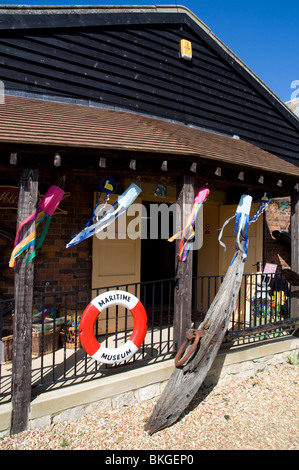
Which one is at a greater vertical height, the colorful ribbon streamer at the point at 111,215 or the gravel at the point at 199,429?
the colorful ribbon streamer at the point at 111,215

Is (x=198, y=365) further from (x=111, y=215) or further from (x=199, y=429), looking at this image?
(x=111, y=215)

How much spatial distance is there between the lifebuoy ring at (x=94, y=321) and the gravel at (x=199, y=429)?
2.05 ft

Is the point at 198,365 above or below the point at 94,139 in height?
below

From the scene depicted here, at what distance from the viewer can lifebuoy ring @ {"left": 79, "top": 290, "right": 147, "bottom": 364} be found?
3264mm

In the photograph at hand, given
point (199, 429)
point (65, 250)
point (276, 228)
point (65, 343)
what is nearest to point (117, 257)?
point (65, 250)

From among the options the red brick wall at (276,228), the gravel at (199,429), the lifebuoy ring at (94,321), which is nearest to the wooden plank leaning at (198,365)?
the gravel at (199,429)

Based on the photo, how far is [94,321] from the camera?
3.33m

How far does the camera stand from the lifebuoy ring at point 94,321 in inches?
128

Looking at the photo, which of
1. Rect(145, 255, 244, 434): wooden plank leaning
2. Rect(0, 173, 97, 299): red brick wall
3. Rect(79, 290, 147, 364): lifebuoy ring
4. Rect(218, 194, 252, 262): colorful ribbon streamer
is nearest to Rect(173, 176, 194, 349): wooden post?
Rect(145, 255, 244, 434): wooden plank leaning

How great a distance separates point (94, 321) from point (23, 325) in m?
0.69

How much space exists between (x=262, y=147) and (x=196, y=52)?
7.76 feet

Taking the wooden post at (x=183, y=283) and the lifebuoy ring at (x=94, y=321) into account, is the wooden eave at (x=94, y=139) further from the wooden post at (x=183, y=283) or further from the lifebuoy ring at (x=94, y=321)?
the lifebuoy ring at (x=94, y=321)
